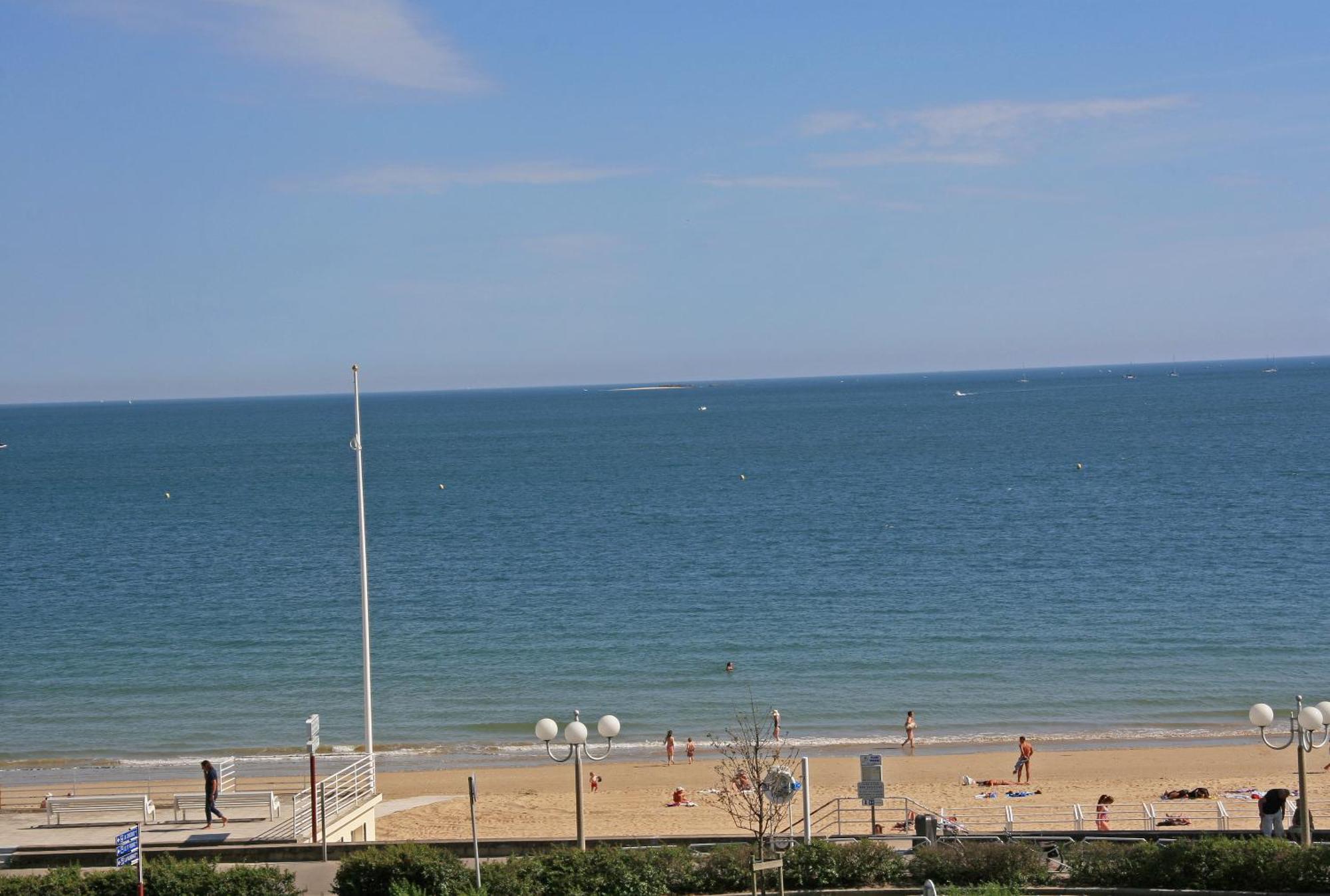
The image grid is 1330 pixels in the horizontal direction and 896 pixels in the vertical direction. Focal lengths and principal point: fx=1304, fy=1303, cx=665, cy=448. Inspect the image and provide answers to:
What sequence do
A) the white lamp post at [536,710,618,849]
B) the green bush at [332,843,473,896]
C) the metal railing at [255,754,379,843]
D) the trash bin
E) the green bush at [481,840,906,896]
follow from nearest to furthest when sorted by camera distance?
the green bush at [481,840,906,896] < the green bush at [332,843,473,896] < the white lamp post at [536,710,618,849] < the trash bin < the metal railing at [255,754,379,843]

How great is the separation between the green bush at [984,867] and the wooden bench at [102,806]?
1151 centimetres

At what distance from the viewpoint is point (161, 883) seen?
14148 mm

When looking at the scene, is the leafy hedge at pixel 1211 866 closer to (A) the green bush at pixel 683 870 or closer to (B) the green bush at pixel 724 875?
(A) the green bush at pixel 683 870

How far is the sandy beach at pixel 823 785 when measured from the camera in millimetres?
23656

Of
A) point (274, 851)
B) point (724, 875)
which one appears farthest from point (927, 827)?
point (274, 851)

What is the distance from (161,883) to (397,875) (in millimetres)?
2536

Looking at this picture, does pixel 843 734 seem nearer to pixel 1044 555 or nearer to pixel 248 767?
pixel 248 767

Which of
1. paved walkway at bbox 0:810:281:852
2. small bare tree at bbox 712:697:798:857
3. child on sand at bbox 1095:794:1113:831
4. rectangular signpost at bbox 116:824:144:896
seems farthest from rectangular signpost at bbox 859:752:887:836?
rectangular signpost at bbox 116:824:144:896

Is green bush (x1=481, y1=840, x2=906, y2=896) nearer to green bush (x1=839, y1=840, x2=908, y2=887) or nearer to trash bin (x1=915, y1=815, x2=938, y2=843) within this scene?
green bush (x1=839, y1=840, x2=908, y2=887)

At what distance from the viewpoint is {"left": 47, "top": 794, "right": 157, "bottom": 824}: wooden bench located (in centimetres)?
1939

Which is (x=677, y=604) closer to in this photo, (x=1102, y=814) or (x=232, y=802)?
(x=1102, y=814)

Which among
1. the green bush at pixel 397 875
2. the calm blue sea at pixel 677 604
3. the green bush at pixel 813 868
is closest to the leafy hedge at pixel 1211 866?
the green bush at pixel 813 868

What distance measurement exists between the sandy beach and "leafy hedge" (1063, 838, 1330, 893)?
8.59 metres

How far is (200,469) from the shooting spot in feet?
397
